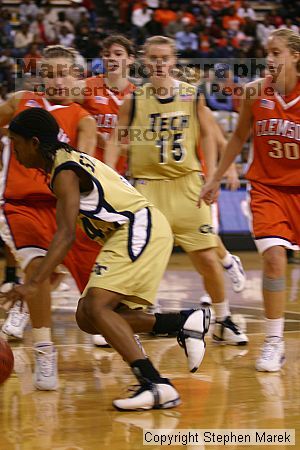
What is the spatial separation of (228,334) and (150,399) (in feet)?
6.43

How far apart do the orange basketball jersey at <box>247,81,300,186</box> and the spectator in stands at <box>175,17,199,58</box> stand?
1281 cm

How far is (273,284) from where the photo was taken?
578cm

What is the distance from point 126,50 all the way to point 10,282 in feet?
8.49

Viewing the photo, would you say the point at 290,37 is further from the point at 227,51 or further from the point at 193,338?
the point at 227,51

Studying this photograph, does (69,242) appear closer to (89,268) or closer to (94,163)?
(94,163)

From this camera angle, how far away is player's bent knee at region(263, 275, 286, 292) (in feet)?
18.9

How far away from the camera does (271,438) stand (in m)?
4.18

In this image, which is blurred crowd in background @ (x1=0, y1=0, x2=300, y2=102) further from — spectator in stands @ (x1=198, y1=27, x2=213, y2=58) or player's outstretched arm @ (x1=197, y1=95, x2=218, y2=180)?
player's outstretched arm @ (x1=197, y1=95, x2=218, y2=180)

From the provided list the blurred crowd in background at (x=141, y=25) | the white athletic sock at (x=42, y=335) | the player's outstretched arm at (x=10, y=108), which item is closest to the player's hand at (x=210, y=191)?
the player's outstretched arm at (x=10, y=108)

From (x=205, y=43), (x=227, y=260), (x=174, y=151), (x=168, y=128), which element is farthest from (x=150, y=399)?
(x=205, y=43)

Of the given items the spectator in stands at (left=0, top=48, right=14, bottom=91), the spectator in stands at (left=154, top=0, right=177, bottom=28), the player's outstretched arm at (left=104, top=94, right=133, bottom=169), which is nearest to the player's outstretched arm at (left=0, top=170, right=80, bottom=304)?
the player's outstretched arm at (left=104, top=94, right=133, bottom=169)

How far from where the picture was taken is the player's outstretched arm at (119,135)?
263 inches

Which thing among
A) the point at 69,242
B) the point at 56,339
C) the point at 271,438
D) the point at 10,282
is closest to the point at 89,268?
the point at 56,339

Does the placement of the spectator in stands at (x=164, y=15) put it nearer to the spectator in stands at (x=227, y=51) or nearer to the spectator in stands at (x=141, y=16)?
the spectator in stands at (x=141, y=16)
